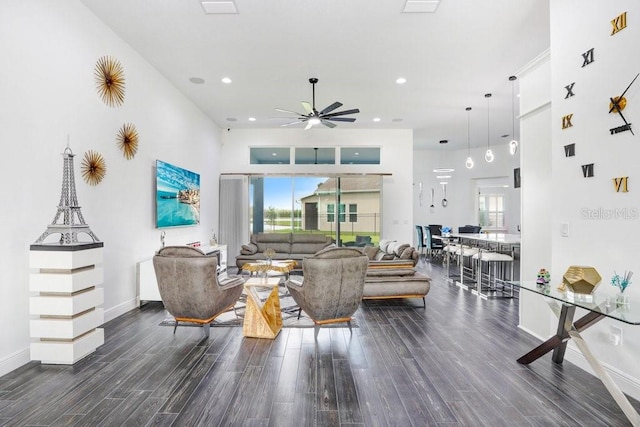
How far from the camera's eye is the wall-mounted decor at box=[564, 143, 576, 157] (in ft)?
9.06

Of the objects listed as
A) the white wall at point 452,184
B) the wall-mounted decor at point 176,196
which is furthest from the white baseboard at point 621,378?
the white wall at point 452,184

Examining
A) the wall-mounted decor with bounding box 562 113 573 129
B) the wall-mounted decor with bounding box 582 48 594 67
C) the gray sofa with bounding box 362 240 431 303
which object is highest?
the wall-mounted decor with bounding box 582 48 594 67

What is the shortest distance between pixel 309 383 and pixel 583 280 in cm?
215

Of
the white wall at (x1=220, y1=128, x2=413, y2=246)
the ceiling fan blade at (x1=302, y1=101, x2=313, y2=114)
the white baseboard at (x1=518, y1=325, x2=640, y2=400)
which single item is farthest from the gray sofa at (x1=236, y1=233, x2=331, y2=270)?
the white baseboard at (x1=518, y1=325, x2=640, y2=400)

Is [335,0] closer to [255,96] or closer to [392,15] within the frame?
[392,15]

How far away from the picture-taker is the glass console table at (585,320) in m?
1.94

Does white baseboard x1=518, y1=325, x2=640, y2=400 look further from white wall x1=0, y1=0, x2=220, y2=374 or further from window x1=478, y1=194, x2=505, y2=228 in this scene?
window x1=478, y1=194, x2=505, y2=228

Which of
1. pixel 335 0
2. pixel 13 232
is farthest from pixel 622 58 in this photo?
pixel 13 232

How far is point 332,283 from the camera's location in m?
3.30

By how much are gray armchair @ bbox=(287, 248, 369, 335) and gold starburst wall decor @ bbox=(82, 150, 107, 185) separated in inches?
105

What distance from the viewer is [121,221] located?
4.23m

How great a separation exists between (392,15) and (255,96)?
3.25 metres

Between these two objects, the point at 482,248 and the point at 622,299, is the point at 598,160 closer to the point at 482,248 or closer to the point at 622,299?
the point at 622,299

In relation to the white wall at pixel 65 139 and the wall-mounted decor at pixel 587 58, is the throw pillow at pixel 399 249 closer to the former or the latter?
the wall-mounted decor at pixel 587 58
